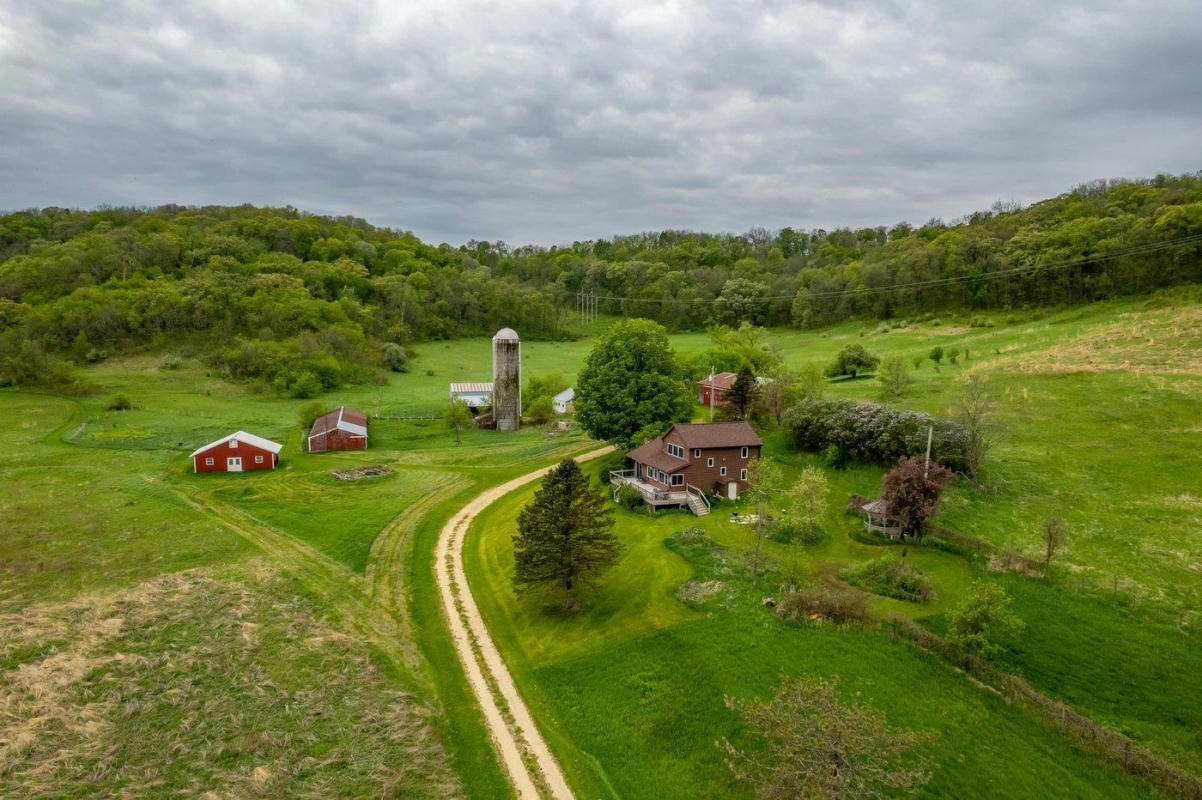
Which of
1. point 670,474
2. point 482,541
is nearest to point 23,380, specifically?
point 482,541

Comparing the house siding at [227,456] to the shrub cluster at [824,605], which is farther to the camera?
the house siding at [227,456]

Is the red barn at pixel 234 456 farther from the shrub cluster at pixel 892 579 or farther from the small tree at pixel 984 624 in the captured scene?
the small tree at pixel 984 624

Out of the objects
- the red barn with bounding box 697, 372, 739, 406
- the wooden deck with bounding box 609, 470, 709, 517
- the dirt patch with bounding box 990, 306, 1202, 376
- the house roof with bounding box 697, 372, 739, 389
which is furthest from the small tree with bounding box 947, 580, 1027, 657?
the dirt patch with bounding box 990, 306, 1202, 376

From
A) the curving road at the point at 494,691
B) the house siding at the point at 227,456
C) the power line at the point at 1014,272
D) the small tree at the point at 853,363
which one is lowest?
the curving road at the point at 494,691

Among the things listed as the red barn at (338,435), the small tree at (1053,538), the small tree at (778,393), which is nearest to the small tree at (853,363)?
the small tree at (778,393)

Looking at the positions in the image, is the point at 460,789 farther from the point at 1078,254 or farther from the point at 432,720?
the point at 1078,254

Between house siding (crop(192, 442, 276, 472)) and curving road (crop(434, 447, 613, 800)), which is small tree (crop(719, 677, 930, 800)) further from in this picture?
house siding (crop(192, 442, 276, 472))
